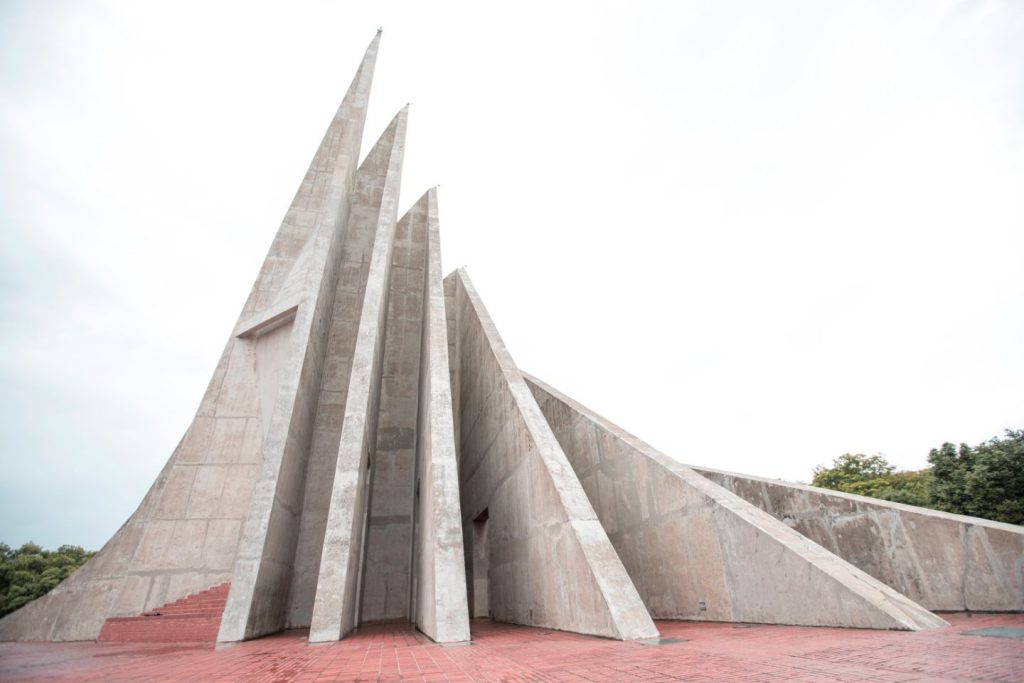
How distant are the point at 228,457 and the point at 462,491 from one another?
483 cm

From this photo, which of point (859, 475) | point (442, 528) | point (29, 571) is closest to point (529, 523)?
point (442, 528)

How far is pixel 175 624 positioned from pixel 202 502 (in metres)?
2.60

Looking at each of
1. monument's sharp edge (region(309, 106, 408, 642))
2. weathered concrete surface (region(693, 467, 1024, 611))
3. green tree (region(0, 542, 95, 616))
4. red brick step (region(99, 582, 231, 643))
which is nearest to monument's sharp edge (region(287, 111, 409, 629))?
red brick step (region(99, 582, 231, 643))

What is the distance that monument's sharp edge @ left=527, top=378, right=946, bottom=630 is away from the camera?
3.65 meters

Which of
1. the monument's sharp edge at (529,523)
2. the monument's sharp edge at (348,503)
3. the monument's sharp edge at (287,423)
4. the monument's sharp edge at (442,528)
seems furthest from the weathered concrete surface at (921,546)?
the monument's sharp edge at (287,423)

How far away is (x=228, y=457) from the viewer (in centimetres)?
925

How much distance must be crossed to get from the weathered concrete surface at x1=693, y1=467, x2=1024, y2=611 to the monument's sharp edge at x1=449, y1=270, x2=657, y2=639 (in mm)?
2864

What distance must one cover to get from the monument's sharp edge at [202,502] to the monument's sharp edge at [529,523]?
131 inches

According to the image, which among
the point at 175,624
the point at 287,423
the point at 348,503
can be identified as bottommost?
the point at 175,624

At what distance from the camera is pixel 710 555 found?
194 inches

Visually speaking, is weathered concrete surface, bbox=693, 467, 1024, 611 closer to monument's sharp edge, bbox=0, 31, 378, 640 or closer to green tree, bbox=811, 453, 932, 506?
monument's sharp edge, bbox=0, 31, 378, 640

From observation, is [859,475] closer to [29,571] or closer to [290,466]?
[290,466]

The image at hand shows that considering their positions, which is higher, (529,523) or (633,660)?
(529,523)

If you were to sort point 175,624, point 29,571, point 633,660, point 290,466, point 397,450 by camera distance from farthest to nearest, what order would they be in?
point 29,571, point 397,450, point 290,466, point 175,624, point 633,660
